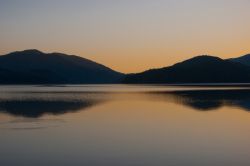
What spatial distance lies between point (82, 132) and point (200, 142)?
29.3 ft

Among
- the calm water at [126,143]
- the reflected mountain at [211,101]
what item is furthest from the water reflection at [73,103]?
the calm water at [126,143]

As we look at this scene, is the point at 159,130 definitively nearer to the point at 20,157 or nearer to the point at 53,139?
the point at 53,139

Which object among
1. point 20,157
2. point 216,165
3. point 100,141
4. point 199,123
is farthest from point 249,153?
point 199,123

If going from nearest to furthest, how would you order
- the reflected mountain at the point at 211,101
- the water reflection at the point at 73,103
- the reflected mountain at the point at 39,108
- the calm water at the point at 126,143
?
the calm water at the point at 126,143 < the reflected mountain at the point at 39,108 < the water reflection at the point at 73,103 < the reflected mountain at the point at 211,101

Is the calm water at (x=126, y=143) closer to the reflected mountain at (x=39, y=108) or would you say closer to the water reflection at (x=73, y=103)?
the reflected mountain at (x=39, y=108)

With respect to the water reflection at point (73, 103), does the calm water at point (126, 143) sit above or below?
below

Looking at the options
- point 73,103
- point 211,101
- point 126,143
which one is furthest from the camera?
point 211,101

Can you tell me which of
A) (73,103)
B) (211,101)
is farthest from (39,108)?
(211,101)

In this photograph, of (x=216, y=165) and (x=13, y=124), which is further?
(x=13, y=124)

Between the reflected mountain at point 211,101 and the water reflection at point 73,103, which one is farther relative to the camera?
the reflected mountain at point 211,101

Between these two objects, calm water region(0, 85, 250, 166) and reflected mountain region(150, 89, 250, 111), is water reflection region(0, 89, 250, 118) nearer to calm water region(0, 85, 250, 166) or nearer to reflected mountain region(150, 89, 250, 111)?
reflected mountain region(150, 89, 250, 111)

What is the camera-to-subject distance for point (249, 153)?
2005 centimetres

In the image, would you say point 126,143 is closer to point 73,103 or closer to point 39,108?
point 39,108

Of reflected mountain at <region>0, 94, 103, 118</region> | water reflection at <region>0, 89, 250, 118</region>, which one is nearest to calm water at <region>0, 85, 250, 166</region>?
reflected mountain at <region>0, 94, 103, 118</region>
